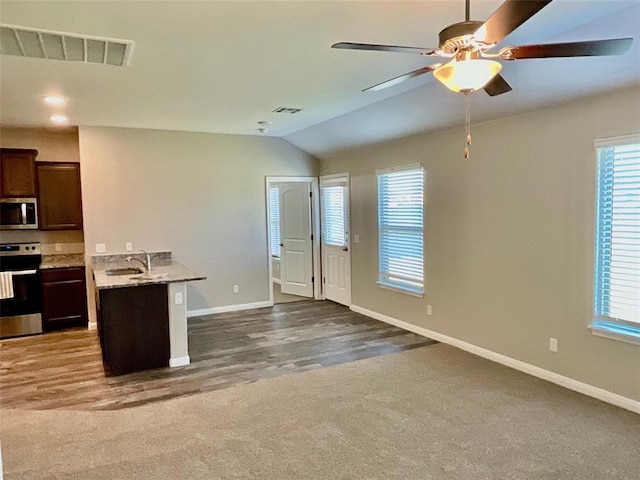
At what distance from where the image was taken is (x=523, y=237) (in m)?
4.29

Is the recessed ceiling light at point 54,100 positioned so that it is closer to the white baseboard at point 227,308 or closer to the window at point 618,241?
the white baseboard at point 227,308

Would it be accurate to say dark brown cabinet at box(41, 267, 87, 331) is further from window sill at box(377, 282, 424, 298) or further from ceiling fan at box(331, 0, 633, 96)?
ceiling fan at box(331, 0, 633, 96)

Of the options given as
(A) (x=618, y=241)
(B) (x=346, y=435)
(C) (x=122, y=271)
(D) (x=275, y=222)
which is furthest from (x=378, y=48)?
(D) (x=275, y=222)

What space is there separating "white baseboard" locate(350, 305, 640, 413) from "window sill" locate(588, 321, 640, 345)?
1.47 feet

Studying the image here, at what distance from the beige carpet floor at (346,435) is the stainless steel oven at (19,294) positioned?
247 centimetres

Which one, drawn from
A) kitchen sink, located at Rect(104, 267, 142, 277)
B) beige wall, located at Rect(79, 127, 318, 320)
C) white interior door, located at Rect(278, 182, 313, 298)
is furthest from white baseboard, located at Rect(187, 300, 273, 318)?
kitchen sink, located at Rect(104, 267, 142, 277)

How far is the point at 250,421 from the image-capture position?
3.41 m

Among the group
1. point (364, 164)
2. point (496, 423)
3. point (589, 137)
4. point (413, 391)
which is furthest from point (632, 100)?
point (364, 164)

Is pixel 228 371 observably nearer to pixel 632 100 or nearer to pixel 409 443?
pixel 409 443

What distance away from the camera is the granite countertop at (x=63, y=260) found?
5.86 m

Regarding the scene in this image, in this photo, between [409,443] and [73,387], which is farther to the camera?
[73,387]

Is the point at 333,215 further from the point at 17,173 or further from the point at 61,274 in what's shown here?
the point at 17,173

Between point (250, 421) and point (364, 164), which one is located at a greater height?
point (364, 164)

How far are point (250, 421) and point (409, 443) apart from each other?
1174 millimetres
